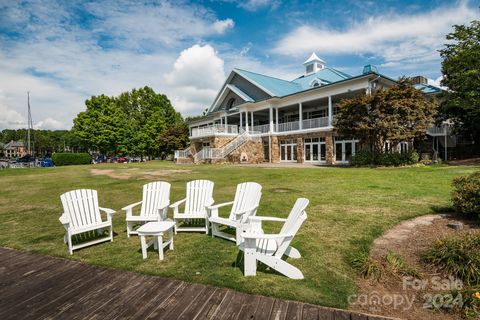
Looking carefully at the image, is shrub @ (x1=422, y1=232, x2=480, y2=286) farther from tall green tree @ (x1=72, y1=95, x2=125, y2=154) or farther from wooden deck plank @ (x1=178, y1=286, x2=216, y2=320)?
tall green tree @ (x1=72, y1=95, x2=125, y2=154)

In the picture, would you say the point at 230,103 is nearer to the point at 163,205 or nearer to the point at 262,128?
the point at 262,128

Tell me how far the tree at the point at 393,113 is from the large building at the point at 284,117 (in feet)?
13.0

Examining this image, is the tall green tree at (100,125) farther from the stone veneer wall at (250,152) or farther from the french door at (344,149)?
the french door at (344,149)

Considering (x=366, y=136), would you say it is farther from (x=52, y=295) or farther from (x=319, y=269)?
(x=52, y=295)

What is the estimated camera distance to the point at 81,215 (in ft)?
17.3

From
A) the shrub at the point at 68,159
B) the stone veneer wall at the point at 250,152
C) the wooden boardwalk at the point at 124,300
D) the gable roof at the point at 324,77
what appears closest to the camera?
the wooden boardwalk at the point at 124,300

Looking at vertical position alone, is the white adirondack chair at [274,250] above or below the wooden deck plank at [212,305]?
above

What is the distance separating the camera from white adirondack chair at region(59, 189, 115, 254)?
4871 mm

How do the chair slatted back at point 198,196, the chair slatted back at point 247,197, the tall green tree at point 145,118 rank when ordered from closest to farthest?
the chair slatted back at point 247,197 < the chair slatted back at point 198,196 < the tall green tree at point 145,118

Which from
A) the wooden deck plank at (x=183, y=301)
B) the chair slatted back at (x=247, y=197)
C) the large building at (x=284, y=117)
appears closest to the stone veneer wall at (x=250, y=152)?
the large building at (x=284, y=117)

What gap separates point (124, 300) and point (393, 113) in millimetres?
18871

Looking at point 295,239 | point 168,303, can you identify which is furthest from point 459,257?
point 168,303

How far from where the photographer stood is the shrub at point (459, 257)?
3.31m

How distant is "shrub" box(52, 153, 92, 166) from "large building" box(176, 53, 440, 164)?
14.5 metres
